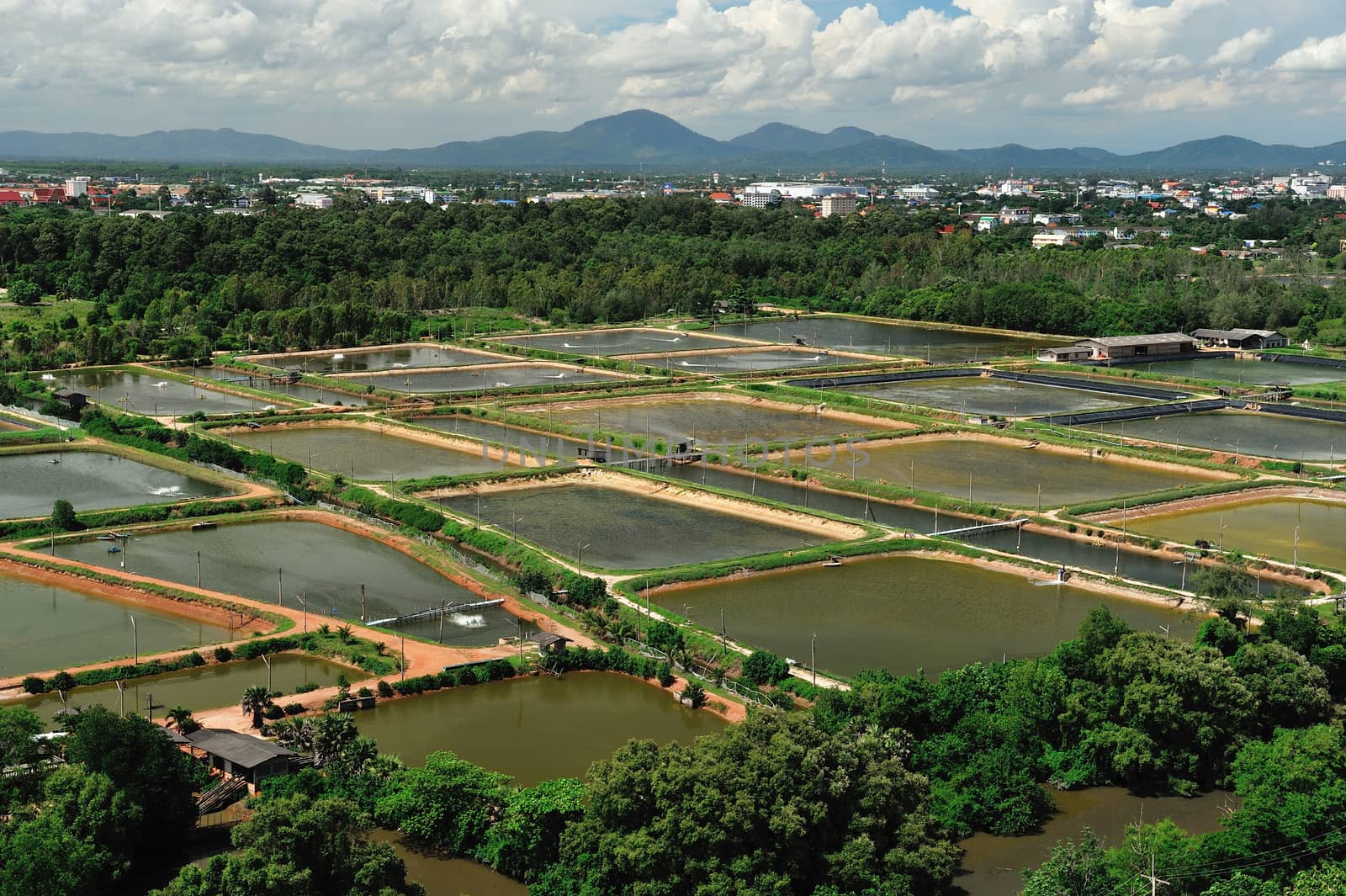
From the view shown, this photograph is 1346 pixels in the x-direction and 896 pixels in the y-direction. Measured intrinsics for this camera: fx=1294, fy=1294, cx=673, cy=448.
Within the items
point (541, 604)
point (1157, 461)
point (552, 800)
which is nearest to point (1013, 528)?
point (1157, 461)

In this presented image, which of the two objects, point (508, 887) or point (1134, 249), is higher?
point (1134, 249)

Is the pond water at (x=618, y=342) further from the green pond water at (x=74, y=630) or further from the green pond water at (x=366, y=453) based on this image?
the green pond water at (x=74, y=630)

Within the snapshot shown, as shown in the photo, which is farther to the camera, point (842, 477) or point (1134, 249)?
point (1134, 249)

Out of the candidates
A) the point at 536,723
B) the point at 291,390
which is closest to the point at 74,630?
the point at 536,723

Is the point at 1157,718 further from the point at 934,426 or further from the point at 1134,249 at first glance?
the point at 1134,249

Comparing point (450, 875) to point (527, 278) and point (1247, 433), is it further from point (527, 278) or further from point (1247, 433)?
point (527, 278)

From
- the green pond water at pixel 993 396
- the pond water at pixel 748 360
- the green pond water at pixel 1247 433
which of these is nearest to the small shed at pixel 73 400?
the pond water at pixel 748 360

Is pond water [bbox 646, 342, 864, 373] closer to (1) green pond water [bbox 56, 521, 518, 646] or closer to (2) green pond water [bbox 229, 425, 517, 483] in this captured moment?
(2) green pond water [bbox 229, 425, 517, 483]
